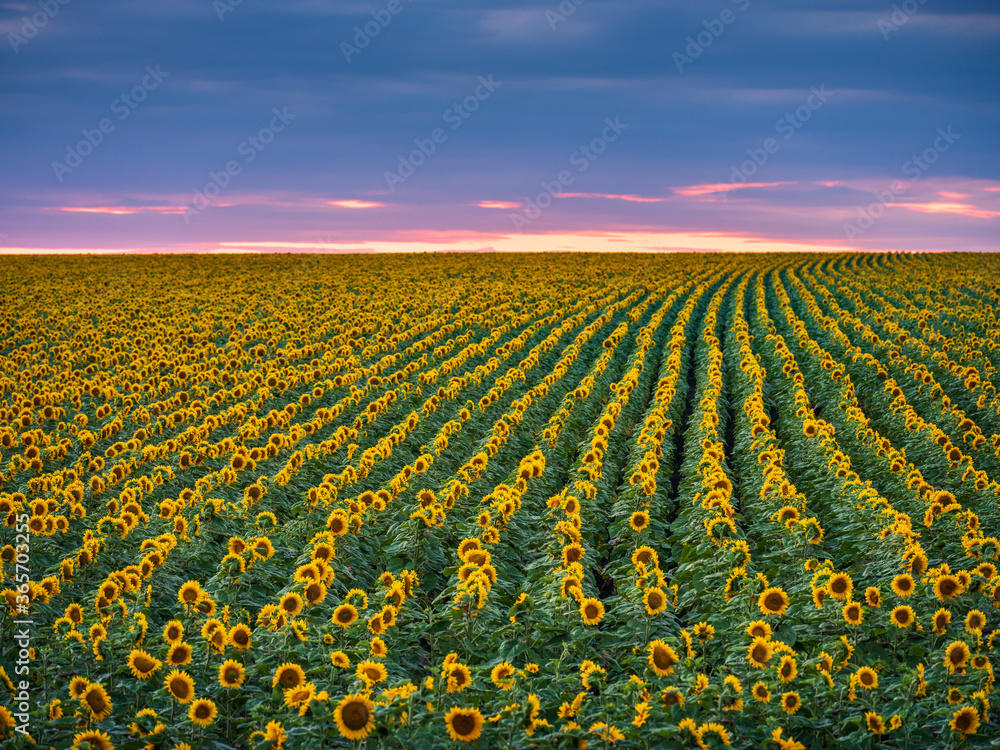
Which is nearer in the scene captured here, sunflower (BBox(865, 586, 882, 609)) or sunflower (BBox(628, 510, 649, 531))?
sunflower (BBox(865, 586, 882, 609))

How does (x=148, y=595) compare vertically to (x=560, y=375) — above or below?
below

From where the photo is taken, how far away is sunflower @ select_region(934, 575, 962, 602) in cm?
643

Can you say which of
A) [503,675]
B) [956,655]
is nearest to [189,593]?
[503,675]

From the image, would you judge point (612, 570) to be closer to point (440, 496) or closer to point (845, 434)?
point (440, 496)

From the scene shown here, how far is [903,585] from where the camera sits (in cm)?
661

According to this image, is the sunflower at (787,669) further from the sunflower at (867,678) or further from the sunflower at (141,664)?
the sunflower at (141,664)

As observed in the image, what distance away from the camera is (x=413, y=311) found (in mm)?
30141

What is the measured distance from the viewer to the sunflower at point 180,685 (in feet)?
17.8

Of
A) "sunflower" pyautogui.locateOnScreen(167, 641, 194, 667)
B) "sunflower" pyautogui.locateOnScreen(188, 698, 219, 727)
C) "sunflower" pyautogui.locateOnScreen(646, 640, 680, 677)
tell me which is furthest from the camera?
"sunflower" pyautogui.locateOnScreen(167, 641, 194, 667)

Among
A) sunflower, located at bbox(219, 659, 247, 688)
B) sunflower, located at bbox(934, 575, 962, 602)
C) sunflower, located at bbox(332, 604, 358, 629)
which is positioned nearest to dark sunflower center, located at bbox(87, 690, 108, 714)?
sunflower, located at bbox(219, 659, 247, 688)

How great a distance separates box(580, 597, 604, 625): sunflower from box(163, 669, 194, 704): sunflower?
3.13m

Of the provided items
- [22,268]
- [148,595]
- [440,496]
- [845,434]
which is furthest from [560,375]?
[22,268]

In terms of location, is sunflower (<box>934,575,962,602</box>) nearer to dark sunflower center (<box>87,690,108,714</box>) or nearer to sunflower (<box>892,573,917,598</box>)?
sunflower (<box>892,573,917,598</box>)

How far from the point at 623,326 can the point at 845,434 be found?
39.6 feet
